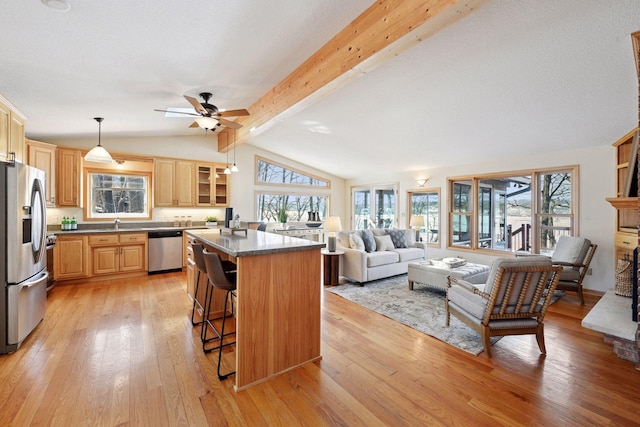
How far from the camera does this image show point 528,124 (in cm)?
404

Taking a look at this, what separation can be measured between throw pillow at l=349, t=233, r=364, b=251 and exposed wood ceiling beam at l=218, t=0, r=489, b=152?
2451 mm

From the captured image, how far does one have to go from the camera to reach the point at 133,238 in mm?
5289

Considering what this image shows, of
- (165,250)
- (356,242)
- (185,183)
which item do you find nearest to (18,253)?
(165,250)

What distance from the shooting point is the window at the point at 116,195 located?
559 cm

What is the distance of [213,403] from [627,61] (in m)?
4.54

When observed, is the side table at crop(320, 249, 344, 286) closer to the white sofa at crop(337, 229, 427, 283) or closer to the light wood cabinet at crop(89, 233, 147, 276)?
the white sofa at crop(337, 229, 427, 283)

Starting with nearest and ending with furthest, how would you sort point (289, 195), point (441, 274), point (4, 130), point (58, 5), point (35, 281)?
point (58, 5) → point (35, 281) → point (4, 130) → point (441, 274) → point (289, 195)

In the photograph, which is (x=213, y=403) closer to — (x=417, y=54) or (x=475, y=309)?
(x=475, y=309)

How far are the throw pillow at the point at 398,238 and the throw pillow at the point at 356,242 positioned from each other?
43.2 inches

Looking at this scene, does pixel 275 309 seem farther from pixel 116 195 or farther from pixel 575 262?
pixel 116 195

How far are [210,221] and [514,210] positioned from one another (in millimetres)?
6496

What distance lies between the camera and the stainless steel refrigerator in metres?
2.56

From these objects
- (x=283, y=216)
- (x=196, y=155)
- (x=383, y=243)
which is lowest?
(x=383, y=243)

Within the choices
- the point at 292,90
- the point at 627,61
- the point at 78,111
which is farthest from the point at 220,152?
the point at 627,61
